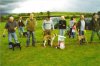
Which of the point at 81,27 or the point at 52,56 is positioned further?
the point at 81,27

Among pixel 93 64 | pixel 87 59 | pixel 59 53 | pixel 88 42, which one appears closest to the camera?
pixel 93 64

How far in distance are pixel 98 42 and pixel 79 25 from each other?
238cm

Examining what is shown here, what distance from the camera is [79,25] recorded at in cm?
2600

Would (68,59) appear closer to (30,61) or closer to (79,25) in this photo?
(30,61)

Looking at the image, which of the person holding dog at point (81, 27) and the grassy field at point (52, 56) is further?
the person holding dog at point (81, 27)

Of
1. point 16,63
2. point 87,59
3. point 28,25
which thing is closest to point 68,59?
point 87,59

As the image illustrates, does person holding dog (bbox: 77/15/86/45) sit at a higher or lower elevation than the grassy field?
higher

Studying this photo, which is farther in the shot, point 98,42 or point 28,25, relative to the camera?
point 98,42

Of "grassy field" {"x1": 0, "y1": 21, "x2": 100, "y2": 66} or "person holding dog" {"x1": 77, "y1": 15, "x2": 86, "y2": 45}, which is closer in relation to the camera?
"grassy field" {"x1": 0, "y1": 21, "x2": 100, "y2": 66}

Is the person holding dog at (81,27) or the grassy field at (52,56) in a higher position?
the person holding dog at (81,27)

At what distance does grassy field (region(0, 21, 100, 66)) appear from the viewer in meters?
20.5

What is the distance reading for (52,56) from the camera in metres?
22.2

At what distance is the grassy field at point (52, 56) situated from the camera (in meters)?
20.5

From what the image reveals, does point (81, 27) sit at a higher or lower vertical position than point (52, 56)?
higher
